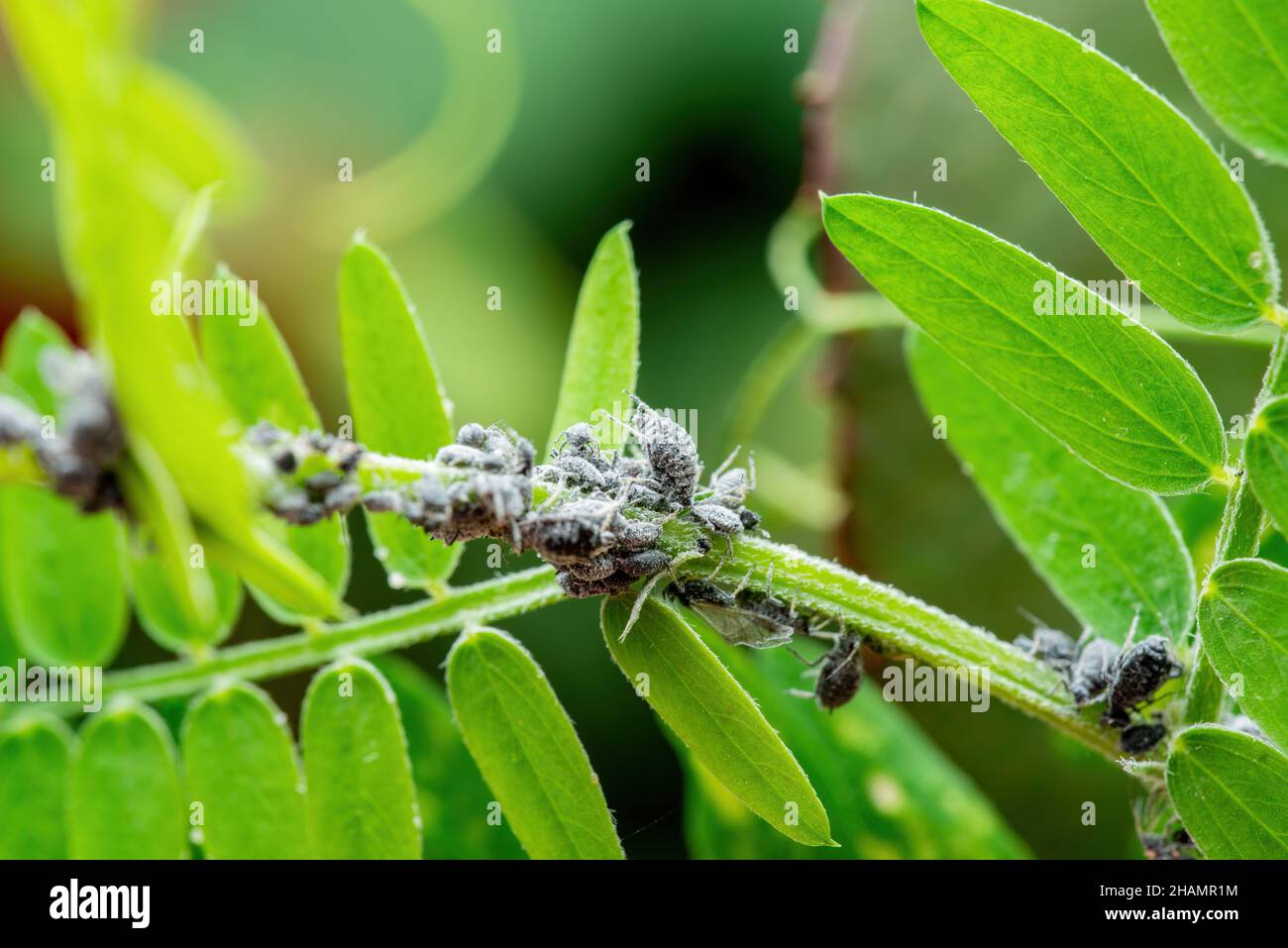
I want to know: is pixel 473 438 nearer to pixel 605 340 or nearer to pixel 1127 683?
pixel 605 340

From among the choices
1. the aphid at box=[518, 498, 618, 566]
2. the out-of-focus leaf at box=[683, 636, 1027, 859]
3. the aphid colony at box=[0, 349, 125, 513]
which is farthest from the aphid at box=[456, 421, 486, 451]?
the out-of-focus leaf at box=[683, 636, 1027, 859]

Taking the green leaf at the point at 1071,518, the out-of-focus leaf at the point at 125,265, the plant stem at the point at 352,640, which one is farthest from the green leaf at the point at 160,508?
the green leaf at the point at 1071,518

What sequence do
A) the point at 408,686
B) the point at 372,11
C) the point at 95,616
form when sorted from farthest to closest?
1. the point at 372,11
2. the point at 408,686
3. the point at 95,616

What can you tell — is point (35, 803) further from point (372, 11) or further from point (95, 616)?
point (372, 11)

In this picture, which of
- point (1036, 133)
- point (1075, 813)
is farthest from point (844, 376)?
point (1036, 133)

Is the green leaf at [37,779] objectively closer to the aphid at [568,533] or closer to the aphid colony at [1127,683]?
the aphid at [568,533]

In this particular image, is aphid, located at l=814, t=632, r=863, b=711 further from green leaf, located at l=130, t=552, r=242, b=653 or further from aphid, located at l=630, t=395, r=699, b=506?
green leaf, located at l=130, t=552, r=242, b=653
